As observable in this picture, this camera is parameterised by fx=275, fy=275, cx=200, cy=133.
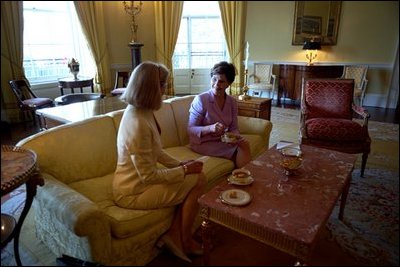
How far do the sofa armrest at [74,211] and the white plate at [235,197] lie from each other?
0.57 m

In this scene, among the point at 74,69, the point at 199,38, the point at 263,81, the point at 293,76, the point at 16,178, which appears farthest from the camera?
the point at 199,38

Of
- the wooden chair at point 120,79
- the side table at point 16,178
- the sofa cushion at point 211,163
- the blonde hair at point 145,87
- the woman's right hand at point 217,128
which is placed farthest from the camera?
the wooden chair at point 120,79

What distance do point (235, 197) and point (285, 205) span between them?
24 centimetres

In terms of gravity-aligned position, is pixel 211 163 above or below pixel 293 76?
below

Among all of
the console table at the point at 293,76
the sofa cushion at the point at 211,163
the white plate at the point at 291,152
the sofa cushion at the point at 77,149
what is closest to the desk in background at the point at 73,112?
the sofa cushion at the point at 77,149

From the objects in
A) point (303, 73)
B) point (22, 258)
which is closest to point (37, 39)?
point (22, 258)

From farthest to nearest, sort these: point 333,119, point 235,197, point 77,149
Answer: point 333,119 < point 77,149 < point 235,197

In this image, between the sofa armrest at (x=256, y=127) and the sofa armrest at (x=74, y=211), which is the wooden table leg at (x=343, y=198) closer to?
the sofa armrest at (x=256, y=127)

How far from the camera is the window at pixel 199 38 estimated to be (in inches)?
237

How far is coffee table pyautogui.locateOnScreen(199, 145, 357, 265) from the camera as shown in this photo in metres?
1.11

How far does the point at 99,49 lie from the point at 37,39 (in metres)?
1.67

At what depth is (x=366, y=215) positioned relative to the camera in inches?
50.5

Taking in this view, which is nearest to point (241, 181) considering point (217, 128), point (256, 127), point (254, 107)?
point (217, 128)

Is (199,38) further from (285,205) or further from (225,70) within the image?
(285,205)
